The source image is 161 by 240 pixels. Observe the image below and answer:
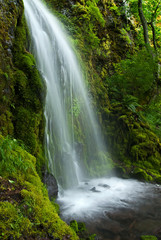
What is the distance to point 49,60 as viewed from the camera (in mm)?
7172

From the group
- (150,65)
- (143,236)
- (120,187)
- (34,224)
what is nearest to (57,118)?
(120,187)

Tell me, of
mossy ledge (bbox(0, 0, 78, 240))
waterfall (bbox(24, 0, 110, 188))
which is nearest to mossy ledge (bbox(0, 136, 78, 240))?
mossy ledge (bbox(0, 0, 78, 240))

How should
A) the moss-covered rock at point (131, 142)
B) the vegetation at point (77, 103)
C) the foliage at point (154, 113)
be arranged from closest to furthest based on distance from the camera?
the vegetation at point (77, 103) < the moss-covered rock at point (131, 142) < the foliage at point (154, 113)

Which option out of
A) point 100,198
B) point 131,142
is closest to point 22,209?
point 100,198

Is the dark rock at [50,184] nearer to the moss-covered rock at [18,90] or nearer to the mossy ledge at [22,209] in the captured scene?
the moss-covered rock at [18,90]

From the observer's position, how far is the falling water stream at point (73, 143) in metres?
4.64

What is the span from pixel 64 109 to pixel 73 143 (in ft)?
4.28

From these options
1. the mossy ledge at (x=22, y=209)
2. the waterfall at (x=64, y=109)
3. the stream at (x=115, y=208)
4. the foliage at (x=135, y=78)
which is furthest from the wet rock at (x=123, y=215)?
the foliage at (x=135, y=78)

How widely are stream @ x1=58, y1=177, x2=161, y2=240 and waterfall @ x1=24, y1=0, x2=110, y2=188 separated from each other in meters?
0.86

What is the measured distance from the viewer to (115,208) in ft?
15.7

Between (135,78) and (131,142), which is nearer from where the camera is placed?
(131,142)

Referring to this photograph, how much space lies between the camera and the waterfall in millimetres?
6172

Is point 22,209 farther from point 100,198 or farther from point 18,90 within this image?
point 100,198

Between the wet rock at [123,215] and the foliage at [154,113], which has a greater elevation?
the foliage at [154,113]
